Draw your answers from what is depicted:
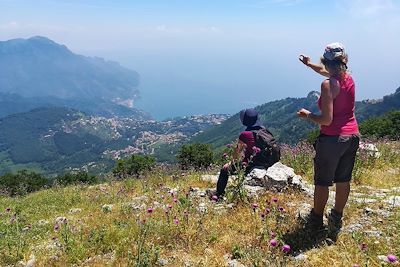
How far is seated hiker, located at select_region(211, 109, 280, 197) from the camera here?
28.4ft

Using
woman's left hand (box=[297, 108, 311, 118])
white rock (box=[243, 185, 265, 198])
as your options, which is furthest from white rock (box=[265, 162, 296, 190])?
woman's left hand (box=[297, 108, 311, 118])

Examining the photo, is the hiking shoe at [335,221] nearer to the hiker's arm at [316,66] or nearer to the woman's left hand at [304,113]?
the woman's left hand at [304,113]

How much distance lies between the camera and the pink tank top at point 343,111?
5.83 meters

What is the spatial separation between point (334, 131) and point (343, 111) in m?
0.34

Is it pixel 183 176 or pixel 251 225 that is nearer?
pixel 251 225

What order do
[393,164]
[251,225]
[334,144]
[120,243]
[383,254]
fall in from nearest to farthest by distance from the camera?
[383,254] < [334,144] < [120,243] < [251,225] < [393,164]

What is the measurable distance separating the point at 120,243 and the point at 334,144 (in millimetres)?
3693

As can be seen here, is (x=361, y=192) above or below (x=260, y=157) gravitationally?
below

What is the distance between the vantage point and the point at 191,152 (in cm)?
4450

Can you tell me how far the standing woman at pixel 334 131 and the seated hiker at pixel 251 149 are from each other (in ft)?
8.00

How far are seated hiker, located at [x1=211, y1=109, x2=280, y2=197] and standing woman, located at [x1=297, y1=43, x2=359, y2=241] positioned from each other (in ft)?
8.00

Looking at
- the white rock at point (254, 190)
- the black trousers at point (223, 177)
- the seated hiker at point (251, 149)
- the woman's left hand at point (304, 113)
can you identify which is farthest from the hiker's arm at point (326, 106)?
the black trousers at point (223, 177)

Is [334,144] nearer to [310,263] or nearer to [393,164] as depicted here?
[310,263]

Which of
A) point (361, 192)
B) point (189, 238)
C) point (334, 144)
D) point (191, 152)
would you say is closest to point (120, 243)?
point (189, 238)
